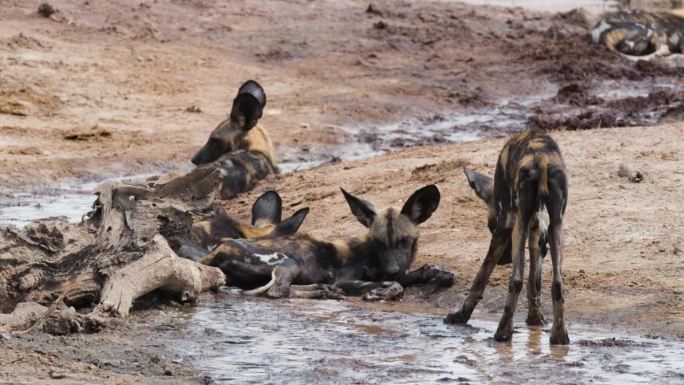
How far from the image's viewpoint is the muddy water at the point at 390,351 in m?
6.21

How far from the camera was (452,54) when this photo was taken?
19.8 meters

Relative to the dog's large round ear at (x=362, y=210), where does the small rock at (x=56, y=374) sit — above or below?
below

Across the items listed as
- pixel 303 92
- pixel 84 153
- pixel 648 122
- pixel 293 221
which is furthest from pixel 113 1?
pixel 293 221

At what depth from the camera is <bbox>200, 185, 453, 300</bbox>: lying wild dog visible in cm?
852

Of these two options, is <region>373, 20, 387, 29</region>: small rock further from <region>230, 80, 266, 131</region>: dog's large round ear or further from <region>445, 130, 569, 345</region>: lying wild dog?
<region>445, 130, 569, 345</region>: lying wild dog

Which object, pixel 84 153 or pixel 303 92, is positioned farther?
pixel 303 92

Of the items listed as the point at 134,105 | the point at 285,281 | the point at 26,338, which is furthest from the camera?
the point at 134,105

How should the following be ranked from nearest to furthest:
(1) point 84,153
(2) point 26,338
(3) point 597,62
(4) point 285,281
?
(2) point 26,338 < (4) point 285,281 < (1) point 84,153 < (3) point 597,62

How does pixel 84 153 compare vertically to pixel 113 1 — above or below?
below

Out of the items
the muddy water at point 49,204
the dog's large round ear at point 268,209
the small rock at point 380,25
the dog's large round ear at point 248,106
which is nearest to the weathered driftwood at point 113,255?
the dog's large round ear at point 268,209

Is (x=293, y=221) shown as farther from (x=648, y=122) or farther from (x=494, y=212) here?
(x=648, y=122)

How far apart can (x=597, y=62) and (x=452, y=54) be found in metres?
2.07

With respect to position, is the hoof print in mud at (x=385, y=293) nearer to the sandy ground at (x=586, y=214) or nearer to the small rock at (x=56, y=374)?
the sandy ground at (x=586, y=214)

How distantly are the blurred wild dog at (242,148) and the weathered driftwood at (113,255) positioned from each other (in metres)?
3.48
